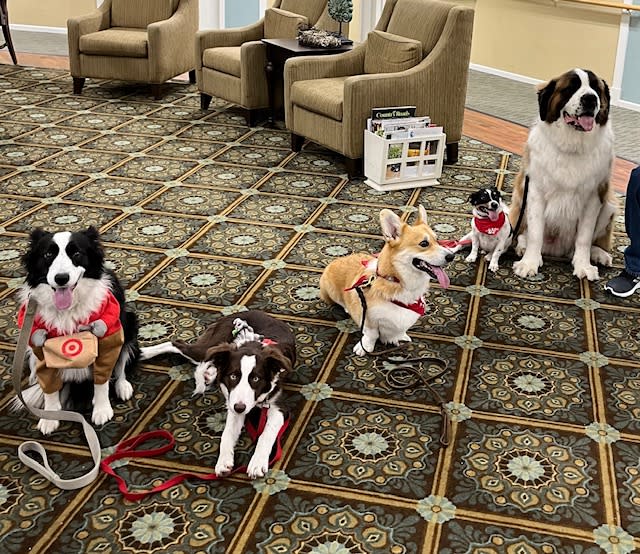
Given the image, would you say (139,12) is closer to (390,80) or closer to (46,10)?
(390,80)

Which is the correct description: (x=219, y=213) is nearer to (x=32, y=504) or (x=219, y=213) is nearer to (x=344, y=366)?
(x=344, y=366)

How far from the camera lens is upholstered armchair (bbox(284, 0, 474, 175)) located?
15.3 feet

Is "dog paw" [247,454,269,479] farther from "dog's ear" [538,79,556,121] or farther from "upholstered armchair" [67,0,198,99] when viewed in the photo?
"upholstered armchair" [67,0,198,99]

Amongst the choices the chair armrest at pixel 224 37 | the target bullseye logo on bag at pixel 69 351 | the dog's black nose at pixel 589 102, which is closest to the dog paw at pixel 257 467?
the target bullseye logo on bag at pixel 69 351

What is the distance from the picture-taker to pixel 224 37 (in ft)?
20.5

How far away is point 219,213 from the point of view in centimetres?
415

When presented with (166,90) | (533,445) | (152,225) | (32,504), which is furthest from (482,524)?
(166,90)

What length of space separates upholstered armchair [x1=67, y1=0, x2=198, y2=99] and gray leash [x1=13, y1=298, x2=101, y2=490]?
4.60 m

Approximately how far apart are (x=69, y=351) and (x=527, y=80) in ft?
22.1

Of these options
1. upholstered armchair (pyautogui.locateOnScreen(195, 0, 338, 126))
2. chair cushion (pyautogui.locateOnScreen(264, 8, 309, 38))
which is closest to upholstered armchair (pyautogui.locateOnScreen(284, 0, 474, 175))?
upholstered armchair (pyautogui.locateOnScreen(195, 0, 338, 126))

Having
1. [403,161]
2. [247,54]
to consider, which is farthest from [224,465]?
[247,54]

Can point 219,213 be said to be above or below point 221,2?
below

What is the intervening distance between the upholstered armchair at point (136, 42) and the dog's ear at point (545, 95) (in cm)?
385

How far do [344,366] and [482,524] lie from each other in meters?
0.87
